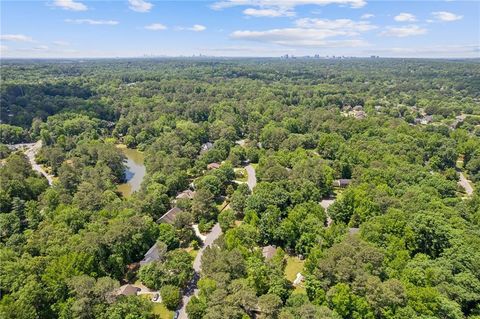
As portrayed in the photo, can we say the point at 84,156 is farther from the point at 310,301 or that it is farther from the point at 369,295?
the point at 369,295

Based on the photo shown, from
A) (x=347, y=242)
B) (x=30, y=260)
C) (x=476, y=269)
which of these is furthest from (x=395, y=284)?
(x=30, y=260)

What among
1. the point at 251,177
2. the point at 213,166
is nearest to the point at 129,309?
the point at 251,177

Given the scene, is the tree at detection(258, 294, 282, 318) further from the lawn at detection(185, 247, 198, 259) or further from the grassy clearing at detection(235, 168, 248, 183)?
the grassy clearing at detection(235, 168, 248, 183)

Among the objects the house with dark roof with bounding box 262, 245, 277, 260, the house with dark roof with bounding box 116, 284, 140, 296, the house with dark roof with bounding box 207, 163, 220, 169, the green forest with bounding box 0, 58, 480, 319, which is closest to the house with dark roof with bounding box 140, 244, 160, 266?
the green forest with bounding box 0, 58, 480, 319

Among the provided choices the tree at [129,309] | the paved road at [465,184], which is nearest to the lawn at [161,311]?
the tree at [129,309]

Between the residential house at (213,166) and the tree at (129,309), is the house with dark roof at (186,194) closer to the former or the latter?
the residential house at (213,166)

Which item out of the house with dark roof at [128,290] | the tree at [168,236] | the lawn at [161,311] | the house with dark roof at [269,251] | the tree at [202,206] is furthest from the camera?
the tree at [202,206]
